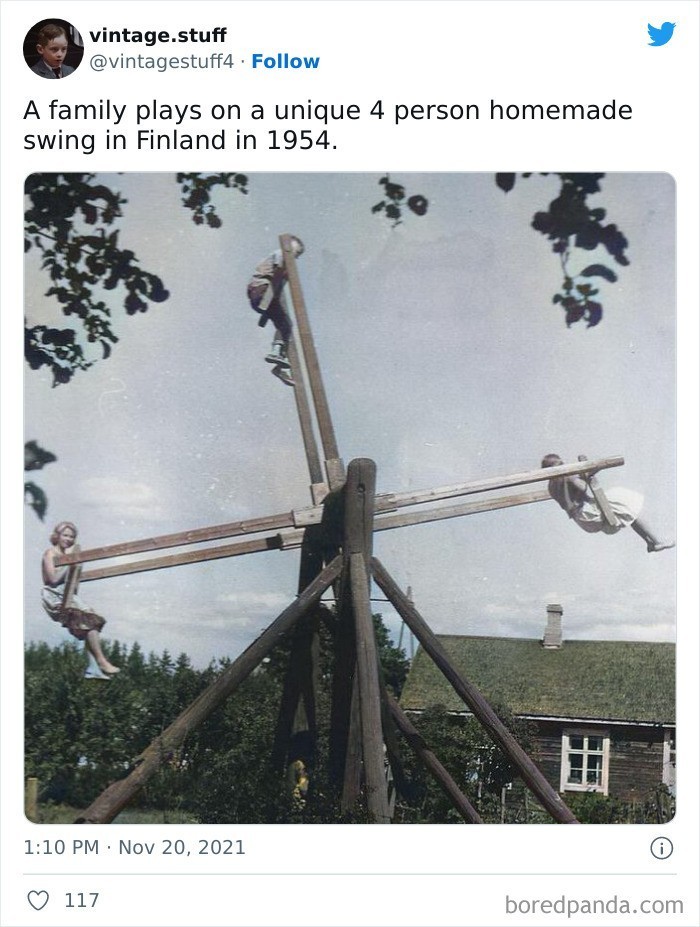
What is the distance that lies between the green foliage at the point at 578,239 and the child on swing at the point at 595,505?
66 cm

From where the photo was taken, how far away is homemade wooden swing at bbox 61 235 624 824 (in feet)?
17.6

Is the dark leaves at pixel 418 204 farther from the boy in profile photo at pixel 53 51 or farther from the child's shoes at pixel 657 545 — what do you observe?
the child's shoes at pixel 657 545

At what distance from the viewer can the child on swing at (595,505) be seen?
527cm

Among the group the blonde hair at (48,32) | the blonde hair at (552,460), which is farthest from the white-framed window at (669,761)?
the blonde hair at (48,32)

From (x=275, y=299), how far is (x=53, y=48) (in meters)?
1.37

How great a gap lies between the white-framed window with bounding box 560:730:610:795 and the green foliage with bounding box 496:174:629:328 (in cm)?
180

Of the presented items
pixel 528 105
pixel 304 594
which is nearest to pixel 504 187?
pixel 528 105

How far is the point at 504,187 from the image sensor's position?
17.3 ft

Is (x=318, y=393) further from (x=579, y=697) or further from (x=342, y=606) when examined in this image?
(x=579, y=697)

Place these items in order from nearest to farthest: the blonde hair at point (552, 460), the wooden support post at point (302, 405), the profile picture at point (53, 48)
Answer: the profile picture at point (53, 48) < the blonde hair at point (552, 460) < the wooden support post at point (302, 405)

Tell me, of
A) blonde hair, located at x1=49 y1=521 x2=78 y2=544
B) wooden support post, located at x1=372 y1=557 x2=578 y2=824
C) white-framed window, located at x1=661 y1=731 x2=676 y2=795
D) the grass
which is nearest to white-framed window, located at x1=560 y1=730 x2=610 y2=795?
wooden support post, located at x1=372 y1=557 x2=578 y2=824

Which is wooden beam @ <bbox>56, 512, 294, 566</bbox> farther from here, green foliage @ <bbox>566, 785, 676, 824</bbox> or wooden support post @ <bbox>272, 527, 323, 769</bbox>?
green foliage @ <bbox>566, 785, 676, 824</bbox>

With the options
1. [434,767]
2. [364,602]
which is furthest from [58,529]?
[434,767]

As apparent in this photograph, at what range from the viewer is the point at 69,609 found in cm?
529
